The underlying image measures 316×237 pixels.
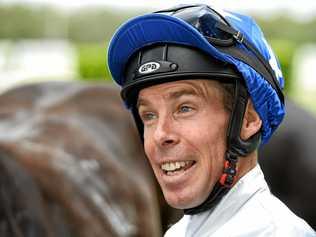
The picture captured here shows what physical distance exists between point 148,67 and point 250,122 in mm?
327

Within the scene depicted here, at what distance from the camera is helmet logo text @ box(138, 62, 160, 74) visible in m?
2.07

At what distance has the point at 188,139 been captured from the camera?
201cm

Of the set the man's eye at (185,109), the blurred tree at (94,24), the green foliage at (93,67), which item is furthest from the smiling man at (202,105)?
the blurred tree at (94,24)

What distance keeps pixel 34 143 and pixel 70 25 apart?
151 feet

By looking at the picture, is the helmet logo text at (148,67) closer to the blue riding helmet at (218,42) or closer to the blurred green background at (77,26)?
the blue riding helmet at (218,42)

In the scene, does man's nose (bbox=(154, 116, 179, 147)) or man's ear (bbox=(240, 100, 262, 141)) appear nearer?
man's nose (bbox=(154, 116, 179, 147))

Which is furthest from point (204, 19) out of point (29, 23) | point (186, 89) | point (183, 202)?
point (29, 23)

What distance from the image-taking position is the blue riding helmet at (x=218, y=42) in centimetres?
204

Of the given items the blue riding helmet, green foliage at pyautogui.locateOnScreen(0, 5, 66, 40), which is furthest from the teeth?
green foliage at pyautogui.locateOnScreen(0, 5, 66, 40)

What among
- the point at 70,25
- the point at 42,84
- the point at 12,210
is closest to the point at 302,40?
the point at 70,25

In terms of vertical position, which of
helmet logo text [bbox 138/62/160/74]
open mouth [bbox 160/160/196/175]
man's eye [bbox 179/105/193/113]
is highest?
helmet logo text [bbox 138/62/160/74]

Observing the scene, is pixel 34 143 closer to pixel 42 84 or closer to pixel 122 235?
pixel 122 235

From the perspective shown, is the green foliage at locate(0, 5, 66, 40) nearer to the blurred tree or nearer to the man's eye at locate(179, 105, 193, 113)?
the blurred tree

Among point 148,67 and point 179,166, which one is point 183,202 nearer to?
point 179,166
